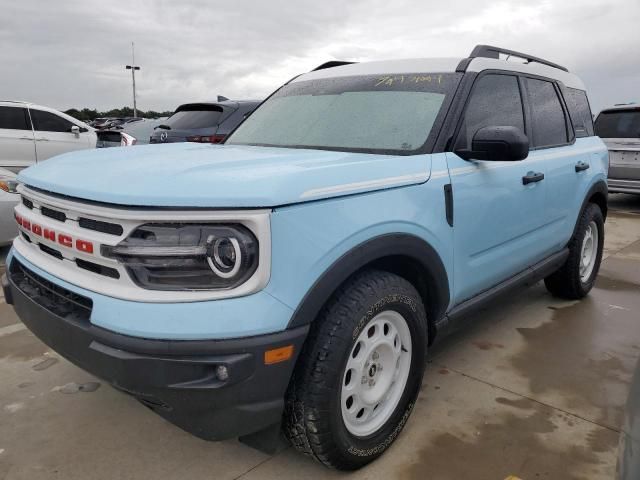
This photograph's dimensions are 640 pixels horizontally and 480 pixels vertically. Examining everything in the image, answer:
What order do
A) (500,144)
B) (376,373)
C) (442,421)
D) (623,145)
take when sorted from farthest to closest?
1. (623,145)
2. (442,421)
3. (500,144)
4. (376,373)

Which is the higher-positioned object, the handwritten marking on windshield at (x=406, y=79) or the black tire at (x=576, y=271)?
the handwritten marking on windshield at (x=406, y=79)

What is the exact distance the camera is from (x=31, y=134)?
9586mm

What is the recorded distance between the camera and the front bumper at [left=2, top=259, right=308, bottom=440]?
1783 millimetres

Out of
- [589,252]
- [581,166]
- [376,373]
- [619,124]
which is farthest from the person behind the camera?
[619,124]

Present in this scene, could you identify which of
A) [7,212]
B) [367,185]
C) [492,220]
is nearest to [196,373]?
[367,185]

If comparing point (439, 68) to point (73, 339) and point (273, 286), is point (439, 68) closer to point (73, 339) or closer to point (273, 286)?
point (273, 286)

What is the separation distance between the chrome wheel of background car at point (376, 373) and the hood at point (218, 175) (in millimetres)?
611

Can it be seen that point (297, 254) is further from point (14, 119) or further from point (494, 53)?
point (14, 119)

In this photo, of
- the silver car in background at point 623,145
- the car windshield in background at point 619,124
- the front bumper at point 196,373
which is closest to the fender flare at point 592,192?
the front bumper at point 196,373

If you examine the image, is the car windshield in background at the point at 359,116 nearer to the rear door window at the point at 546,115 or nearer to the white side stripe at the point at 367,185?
the white side stripe at the point at 367,185

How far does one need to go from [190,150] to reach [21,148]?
817cm

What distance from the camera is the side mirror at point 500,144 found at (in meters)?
2.60

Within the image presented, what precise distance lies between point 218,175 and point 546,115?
9.14 ft

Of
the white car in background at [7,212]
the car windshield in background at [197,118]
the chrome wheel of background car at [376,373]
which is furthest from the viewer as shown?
the car windshield in background at [197,118]
